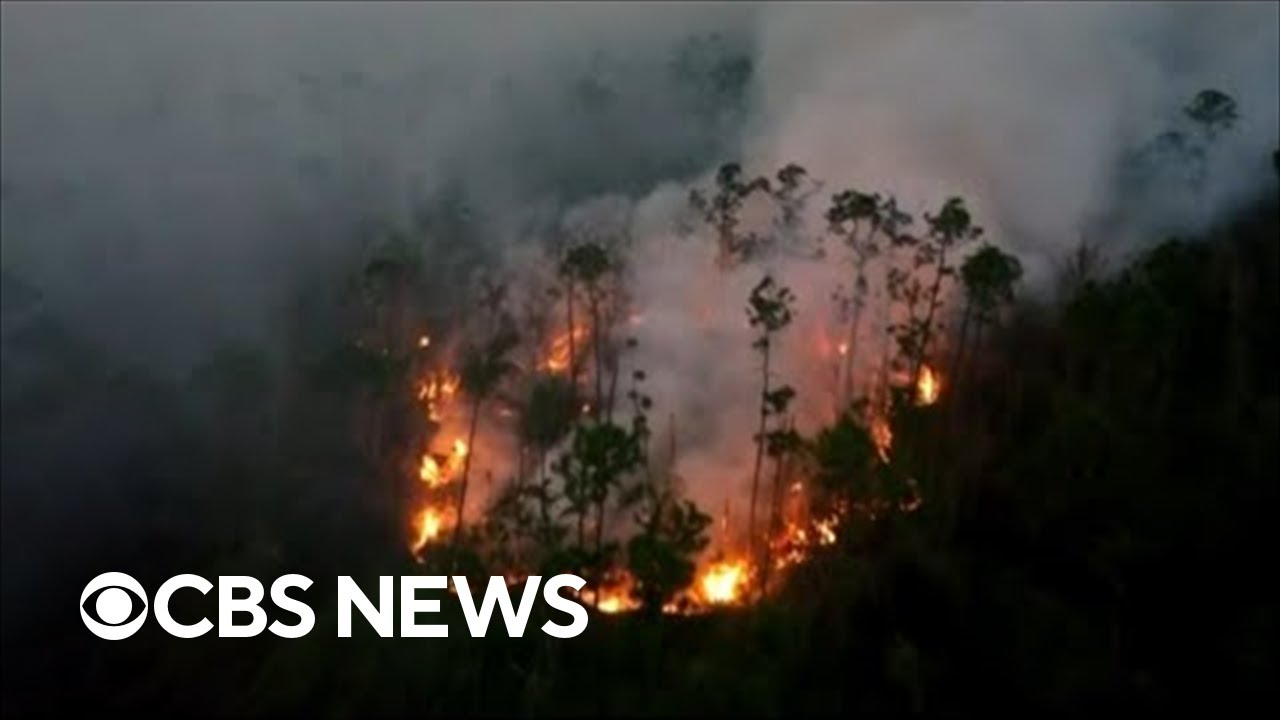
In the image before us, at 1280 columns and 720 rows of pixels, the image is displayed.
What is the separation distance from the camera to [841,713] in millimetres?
48156

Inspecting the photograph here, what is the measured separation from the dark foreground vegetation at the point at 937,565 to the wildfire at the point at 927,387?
4.20 feet

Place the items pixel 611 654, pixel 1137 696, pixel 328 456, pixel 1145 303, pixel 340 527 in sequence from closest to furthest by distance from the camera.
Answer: pixel 1137 696 < pixel 611 654 < pixel 1145 303 < pixel 340 527 < pixel 328 456

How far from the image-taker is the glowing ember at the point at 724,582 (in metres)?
59.0

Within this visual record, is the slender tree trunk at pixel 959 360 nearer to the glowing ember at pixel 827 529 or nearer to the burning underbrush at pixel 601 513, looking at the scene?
the burning underbrush at pixel 601 513

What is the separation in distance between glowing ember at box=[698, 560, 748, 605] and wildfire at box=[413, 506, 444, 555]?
12.6 meters

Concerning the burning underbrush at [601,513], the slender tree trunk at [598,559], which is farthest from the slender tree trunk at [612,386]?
the slender tree trunk at [598,559]

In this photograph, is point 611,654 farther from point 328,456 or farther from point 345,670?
point 328,456

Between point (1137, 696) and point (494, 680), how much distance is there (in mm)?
21187

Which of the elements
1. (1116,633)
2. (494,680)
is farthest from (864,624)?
(494,680)

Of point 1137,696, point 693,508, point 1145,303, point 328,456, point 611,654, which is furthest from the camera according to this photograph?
point 328,456

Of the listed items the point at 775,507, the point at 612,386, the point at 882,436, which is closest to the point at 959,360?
the point at 882,436

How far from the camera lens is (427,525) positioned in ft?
221

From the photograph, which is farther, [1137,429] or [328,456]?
[328,456]

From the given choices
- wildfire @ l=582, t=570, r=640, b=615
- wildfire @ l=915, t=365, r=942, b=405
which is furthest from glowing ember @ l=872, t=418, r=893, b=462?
wildfire @ l=582, t=570, r=640, b=615
